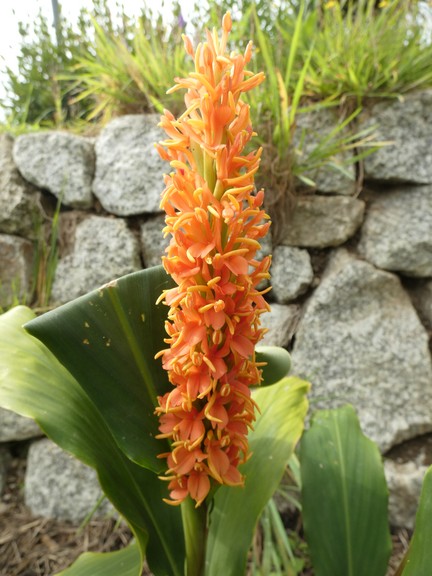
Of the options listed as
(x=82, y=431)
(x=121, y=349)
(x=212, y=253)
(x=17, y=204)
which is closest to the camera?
(x=212, y=253)

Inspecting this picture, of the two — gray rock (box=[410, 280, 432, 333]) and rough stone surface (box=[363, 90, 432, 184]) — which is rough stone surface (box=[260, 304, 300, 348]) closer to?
gray rock (box=[410, 280, 432, 333])

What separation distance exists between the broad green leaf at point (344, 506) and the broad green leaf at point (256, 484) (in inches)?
2.6

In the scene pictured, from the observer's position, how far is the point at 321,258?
1764 millimetres

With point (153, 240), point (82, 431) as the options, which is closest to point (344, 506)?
point (82, 431)

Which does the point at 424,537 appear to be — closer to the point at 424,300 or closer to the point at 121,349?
the point at 121,349

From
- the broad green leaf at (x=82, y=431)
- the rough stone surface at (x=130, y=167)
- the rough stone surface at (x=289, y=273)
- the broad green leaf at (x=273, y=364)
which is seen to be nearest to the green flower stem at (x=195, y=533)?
the broad green leaf at (x=82, y=431)

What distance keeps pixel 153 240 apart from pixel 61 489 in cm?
91

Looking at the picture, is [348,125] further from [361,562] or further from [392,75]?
[361,562]

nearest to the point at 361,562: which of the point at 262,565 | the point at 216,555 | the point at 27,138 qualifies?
the point at 216,555

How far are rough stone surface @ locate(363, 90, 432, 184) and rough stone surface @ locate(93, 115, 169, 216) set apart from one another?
2.52ft

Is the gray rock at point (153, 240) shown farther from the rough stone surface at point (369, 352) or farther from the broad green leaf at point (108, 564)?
the broad green leaf at point (108, 564)

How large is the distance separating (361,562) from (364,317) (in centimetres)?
87

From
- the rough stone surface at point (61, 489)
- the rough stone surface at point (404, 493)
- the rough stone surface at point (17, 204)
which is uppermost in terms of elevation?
the rough stone surface at point (17, 204)

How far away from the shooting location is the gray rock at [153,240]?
1747 millimetres
